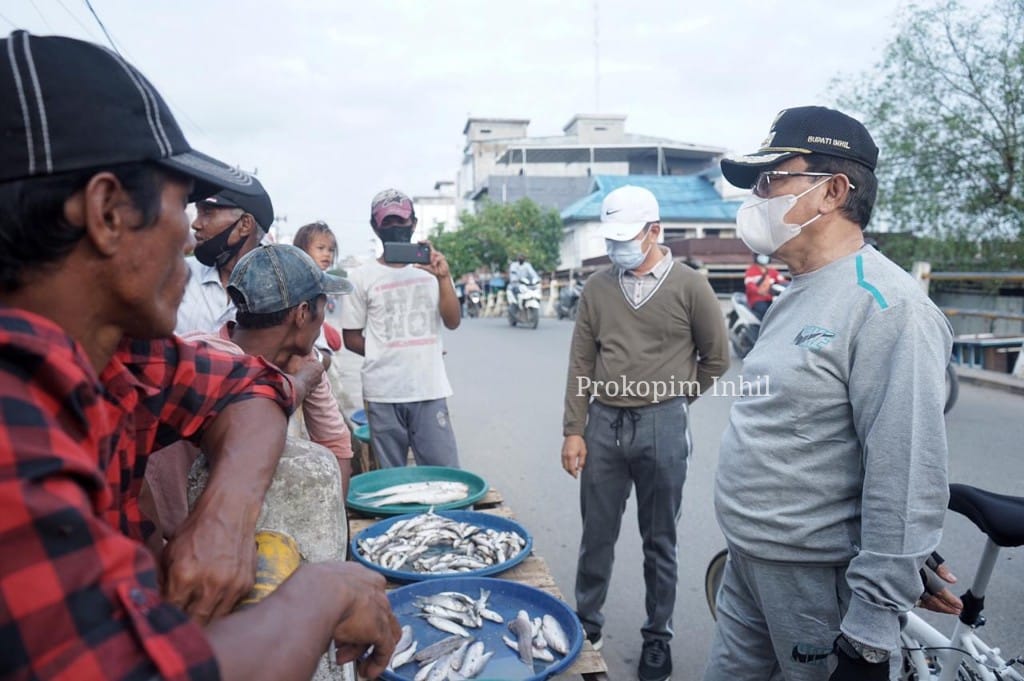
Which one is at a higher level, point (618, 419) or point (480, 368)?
point (618, 419)

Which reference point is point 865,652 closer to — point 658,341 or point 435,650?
point 435,650

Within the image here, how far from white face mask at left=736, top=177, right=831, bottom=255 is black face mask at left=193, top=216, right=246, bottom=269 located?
2.33 metres

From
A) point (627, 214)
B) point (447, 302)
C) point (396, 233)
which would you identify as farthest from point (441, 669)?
point (396, 233)

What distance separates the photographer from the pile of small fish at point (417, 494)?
133 inches

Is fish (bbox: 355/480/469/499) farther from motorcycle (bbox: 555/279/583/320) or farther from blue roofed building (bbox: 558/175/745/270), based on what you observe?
blue roofed building (bbox: 558/175/745/270)

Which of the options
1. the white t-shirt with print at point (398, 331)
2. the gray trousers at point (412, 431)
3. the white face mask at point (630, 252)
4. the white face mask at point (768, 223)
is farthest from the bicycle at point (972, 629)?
the white t-shirt with print at point (398, 331)

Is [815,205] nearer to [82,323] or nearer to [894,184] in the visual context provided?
[82,323]

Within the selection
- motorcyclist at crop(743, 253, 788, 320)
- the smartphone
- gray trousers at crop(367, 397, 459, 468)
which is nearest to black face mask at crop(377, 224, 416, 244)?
the smartphone

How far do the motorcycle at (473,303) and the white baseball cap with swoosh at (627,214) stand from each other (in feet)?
80.6

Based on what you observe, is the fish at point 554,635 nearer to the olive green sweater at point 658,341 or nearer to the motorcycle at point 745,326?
the olive green sweater at point 658,341

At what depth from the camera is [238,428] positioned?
1.39 meters

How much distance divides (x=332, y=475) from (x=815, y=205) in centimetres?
167

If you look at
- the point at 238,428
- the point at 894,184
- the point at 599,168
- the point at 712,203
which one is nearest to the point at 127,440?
the point at 238,428

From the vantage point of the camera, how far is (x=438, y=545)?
282 centimetres
